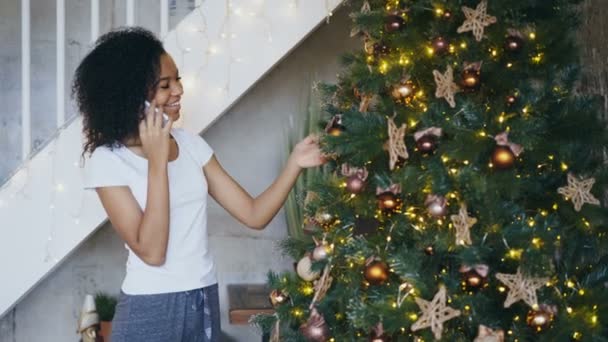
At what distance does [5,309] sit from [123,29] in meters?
1.03

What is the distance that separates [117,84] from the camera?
1896mm

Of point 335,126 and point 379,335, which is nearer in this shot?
point 379,335

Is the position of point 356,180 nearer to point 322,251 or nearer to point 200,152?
point 322,251

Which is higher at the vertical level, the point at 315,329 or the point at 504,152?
the point at 504,152

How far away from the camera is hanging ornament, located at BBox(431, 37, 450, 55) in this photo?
4.96ft

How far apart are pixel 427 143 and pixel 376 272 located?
244 millimetres

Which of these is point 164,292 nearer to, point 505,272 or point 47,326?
point 505,272

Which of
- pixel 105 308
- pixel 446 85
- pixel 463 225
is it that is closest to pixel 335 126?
pixel 446 85

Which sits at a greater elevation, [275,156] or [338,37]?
[338,37]

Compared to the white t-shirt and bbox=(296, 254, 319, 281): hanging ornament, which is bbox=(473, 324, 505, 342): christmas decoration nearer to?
bbox=(296, 254, 319, 281): hanging ornament

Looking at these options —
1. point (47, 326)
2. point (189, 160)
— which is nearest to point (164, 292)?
point (189, 160)

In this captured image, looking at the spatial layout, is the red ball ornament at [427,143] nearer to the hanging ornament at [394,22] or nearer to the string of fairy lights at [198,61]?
the hanging ornament at [394,22]

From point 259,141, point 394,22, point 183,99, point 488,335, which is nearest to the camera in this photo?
point 488,335

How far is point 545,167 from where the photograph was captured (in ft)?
5.00
